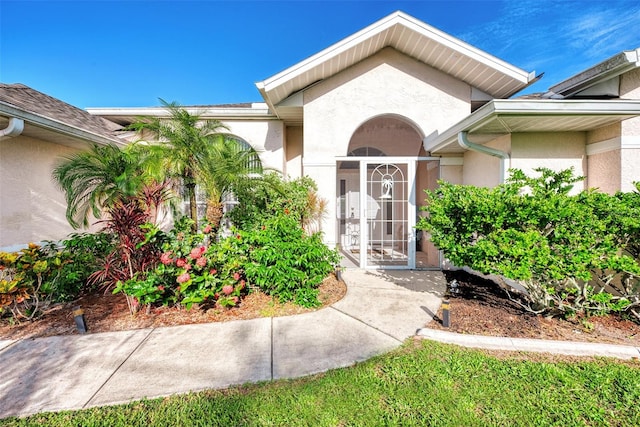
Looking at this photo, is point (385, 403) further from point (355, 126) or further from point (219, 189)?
point (355, 126)

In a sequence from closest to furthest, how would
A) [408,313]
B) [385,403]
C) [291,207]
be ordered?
[385,403] → [408,313] → [291,207]

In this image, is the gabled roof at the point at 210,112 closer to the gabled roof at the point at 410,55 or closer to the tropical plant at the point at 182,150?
the gabled roof at the point at 410,55

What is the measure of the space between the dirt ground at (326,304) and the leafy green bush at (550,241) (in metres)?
0.34

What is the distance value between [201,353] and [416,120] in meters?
7.39

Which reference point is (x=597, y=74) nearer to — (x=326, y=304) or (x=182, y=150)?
(x=326, y=304)

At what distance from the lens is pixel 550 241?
14.3 ft

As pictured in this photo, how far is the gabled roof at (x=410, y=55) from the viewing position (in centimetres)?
675

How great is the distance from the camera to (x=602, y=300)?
4.09 meters

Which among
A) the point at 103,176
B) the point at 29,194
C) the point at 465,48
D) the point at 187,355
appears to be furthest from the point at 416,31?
the point at 29,194

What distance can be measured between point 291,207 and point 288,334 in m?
3.86

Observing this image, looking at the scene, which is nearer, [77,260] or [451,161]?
[77,260]

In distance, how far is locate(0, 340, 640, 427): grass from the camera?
2559mm

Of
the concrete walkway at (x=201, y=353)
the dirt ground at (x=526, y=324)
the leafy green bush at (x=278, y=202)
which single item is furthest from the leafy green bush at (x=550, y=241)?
the leafy green bush at (x=278, y=202)

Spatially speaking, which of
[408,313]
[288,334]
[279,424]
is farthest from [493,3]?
[279,424]
